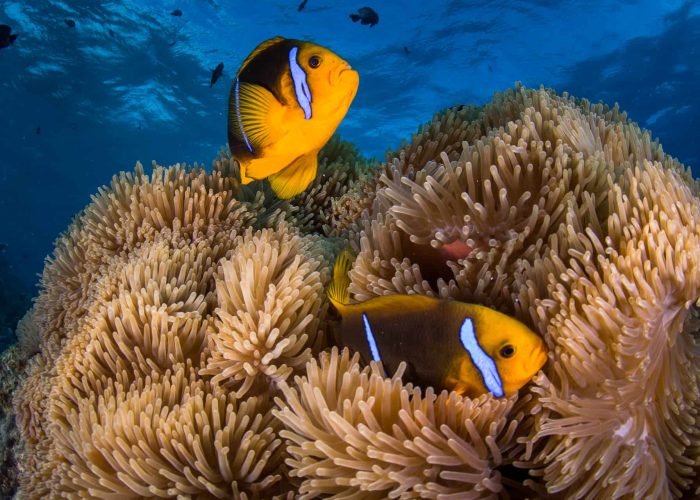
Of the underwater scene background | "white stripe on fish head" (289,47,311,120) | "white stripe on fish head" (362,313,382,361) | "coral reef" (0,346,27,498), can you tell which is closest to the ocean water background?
"coral reef" (0,346,27,498)

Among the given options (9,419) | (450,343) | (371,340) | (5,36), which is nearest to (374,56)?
(5,36)

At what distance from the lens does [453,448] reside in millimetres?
1171

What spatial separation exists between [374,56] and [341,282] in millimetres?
21573

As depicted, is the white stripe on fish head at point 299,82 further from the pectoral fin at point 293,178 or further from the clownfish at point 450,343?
the clownfish at point 450,343

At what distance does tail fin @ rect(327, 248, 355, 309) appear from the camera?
1603mm

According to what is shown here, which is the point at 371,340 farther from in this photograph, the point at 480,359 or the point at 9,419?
the point at 9,419

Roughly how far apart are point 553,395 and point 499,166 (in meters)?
0.73

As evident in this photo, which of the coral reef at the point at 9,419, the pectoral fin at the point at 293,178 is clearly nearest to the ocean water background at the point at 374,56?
the coral reef at the point at 9,419

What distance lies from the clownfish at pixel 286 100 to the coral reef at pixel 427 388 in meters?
0.37

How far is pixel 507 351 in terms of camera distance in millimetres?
1190

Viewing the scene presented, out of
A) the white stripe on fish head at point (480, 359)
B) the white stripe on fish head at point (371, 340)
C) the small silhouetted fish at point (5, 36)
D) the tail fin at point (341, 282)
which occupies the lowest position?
the white stripe on fish head at point (480, 359)

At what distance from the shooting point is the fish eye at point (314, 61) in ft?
5.85

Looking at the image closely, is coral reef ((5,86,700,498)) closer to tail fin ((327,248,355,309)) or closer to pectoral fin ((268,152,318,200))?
tail fin ((327,248,355,309))

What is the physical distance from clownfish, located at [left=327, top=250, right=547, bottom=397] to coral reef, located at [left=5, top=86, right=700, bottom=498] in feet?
0.23
